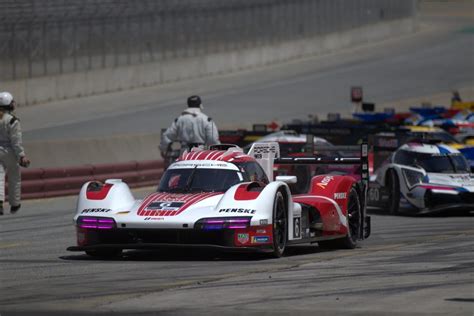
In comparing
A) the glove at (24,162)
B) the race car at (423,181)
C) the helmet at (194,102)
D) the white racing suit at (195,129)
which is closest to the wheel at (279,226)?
the glove at (24,162)

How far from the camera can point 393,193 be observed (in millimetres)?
21984

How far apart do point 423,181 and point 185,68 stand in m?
30.0

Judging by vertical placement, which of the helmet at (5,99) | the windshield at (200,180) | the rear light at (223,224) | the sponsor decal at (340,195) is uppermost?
the helmet at (5,99)

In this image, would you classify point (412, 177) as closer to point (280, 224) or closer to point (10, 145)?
point (10, 145)

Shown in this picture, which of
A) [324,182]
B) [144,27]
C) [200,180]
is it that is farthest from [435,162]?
[144,27]

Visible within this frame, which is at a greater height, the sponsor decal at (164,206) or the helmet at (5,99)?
the helmet at (5,99)

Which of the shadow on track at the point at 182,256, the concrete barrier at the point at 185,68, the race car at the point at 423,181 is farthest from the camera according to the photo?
the concrete barrier at the point at 185,68

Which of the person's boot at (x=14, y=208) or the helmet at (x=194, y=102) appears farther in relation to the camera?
the helmet at (x=194, y=102)

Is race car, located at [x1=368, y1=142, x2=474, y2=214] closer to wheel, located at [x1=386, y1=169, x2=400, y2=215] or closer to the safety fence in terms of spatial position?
wheel, located at [x1=386, y1=169, x2=400, y2=215]

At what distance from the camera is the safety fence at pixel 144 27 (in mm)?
39469

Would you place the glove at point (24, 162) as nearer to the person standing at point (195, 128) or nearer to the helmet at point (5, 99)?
the helmet at point (5, 99)

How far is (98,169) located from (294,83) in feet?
98.1

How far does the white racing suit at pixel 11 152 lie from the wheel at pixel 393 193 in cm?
611

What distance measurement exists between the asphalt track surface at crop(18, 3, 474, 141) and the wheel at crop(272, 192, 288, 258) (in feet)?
62.1
